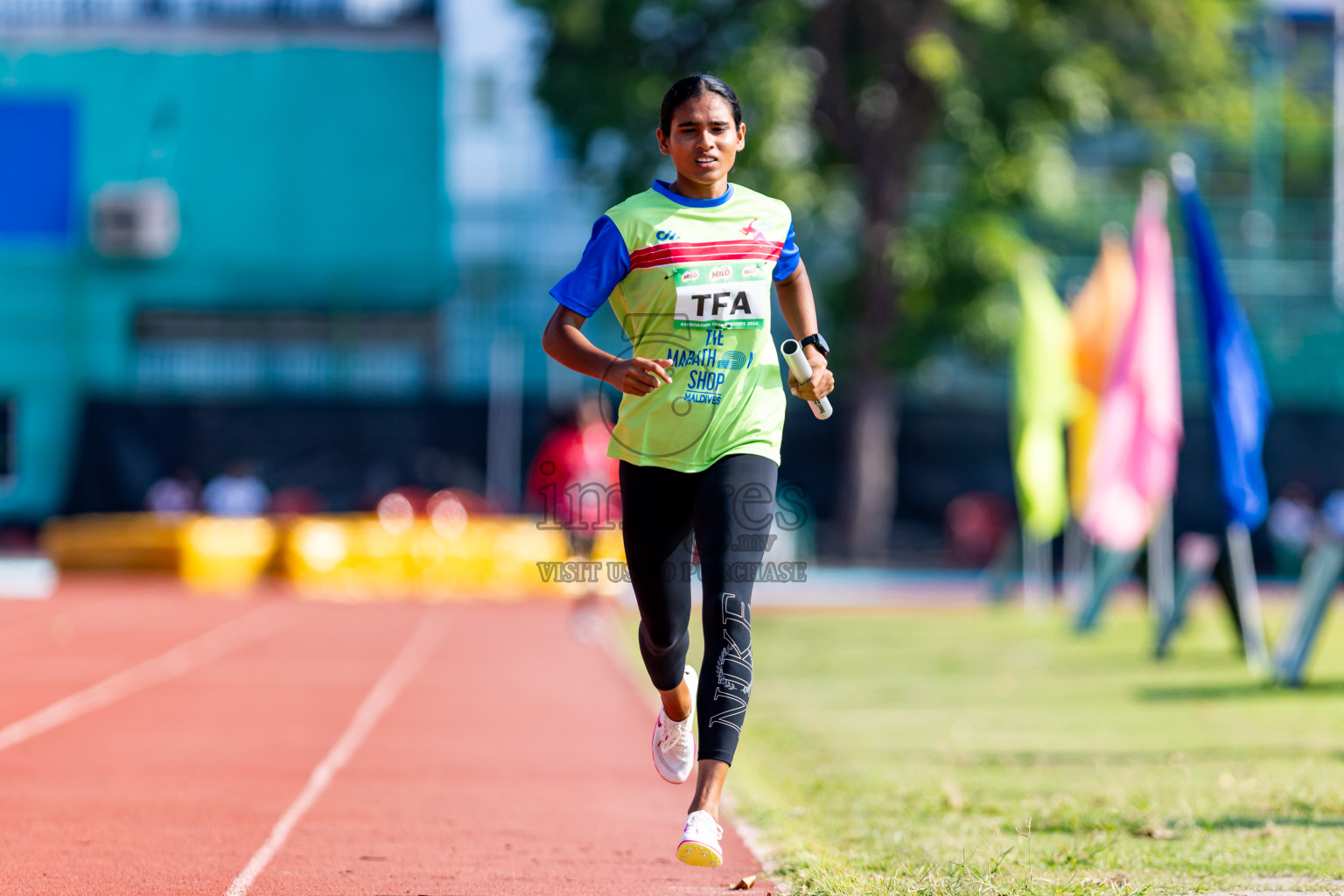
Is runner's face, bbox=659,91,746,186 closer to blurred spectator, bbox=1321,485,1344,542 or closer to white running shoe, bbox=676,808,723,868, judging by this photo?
white running shoe, bbox=676,808,723,868

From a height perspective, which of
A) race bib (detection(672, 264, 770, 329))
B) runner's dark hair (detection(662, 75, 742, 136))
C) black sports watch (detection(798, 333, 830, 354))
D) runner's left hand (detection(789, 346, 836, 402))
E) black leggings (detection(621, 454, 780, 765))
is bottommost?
black leggings (detection(621, 454, 780, 765))

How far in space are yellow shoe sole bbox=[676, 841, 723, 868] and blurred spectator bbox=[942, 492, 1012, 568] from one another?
2500 centimetres

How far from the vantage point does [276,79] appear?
3519cm

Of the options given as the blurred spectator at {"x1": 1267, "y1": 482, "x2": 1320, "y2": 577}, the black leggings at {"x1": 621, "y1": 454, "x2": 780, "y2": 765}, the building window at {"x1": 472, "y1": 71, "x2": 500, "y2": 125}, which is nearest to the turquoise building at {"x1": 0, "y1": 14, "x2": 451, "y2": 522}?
the building window at {"x1": 472, "y1": 71, "x2": 500, "y2": 125}

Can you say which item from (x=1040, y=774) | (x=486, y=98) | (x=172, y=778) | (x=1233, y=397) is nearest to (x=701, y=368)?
(x=1040, y=774)

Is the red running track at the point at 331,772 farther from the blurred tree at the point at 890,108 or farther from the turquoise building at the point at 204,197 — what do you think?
the turquoise building at the point at 204,197

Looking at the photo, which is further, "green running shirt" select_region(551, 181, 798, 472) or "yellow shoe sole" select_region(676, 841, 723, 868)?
"green running shirt" select_region(551, 181, 798, 472)

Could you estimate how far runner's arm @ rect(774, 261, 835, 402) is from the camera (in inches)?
189

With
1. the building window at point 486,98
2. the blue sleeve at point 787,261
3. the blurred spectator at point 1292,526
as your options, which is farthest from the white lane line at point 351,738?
the building window at point 486,98

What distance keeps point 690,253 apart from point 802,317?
506 mm

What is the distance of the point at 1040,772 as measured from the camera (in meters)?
7.25

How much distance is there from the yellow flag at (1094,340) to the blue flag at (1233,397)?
18.4 feet

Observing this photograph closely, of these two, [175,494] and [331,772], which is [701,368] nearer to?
[331,772]

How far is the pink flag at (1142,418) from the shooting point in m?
14.4
